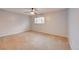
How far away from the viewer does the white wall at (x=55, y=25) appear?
160cm

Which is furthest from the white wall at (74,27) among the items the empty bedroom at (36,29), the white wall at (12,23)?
the white wall at (12,23)

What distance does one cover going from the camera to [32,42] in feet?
5.25

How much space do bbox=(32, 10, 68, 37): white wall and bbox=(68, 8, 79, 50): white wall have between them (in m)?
0.06

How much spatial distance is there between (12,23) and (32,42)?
0.35m

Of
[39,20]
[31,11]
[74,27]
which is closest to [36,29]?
[39,20]

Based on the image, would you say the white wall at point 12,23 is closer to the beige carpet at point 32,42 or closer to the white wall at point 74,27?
the beige carpet at point 32,42

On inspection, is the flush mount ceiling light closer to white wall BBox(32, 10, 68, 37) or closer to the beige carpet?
white wall BBox(32, 10, 68, 37)

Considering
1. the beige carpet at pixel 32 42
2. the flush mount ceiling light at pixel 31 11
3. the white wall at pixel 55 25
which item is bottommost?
the beige carpet at pixel 32 42

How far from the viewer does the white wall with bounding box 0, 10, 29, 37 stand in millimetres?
1585

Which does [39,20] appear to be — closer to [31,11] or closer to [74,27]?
[31,11]

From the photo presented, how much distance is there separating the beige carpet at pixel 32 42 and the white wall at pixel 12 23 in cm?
7
